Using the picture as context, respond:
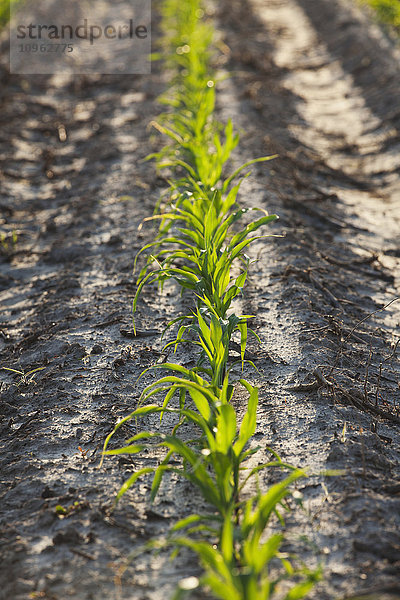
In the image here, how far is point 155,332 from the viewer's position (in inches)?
104

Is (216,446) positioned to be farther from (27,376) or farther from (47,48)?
(47,48)

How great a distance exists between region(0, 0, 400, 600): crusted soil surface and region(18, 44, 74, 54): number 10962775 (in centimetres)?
241

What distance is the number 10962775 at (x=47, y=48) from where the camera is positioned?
8305 mm

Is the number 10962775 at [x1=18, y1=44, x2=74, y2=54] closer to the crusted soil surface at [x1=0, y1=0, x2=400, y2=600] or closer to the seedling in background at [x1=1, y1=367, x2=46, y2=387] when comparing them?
the crusted soil surface at [x1=0, y1=0, x2=400, y2=600]

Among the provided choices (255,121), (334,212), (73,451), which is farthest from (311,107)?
(73,451)

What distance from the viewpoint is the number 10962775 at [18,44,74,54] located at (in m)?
8.30

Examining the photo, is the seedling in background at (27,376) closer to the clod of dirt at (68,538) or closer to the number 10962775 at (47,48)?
the clod of dirt at (68,538)

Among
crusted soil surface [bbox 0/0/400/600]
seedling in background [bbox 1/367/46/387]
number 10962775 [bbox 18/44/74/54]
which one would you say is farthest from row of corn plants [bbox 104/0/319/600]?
number 10962775 [bbox 18/44/74/54]

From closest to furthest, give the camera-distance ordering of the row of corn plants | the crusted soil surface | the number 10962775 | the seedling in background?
the row of corn plants, the crusted soil surface, the seedling in background, the number 10962775

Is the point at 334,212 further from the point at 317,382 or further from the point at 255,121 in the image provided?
the point at 317,382

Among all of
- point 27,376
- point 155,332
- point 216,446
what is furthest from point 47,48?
point 216,446

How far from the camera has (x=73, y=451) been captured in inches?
78.8

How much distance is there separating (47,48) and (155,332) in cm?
716

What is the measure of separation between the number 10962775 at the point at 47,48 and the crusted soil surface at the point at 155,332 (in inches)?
95.0
